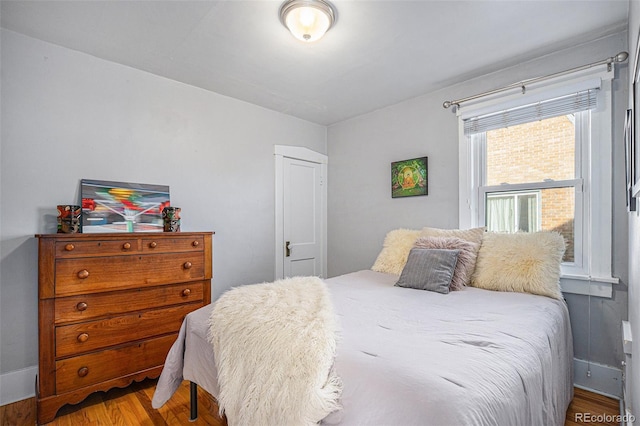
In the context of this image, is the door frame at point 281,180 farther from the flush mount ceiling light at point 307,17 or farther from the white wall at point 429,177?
the flush mount ceiling light at point 307,17

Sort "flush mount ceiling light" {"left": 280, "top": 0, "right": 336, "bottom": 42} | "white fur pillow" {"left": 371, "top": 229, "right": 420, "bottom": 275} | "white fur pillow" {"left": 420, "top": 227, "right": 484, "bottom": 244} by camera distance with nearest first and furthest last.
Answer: "flush mount ceiling light" {"left": 280, "top": 0, "right": 336, "bottom": 42} < "white fur pillow" {"left": 420, "top": 227, "right": 484, "bottom": 244} < "white fur pillow" {"left": 371, "top": 229, "right": 420, "bottom": 275}

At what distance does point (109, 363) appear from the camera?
80.3 inches

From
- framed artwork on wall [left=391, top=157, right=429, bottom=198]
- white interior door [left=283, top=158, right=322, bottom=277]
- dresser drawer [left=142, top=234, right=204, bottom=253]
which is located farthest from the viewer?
white interior door [left=283, top=158, right=322, bottom=277]

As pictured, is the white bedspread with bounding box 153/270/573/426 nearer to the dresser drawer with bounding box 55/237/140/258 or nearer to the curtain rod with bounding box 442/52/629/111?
the dresser drawer with bounding box 55/237/140/258

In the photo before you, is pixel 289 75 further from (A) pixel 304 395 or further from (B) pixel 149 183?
(A) pixel 304 395

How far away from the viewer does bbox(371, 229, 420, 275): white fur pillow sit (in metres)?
2.69

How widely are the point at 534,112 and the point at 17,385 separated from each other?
14.0 ft

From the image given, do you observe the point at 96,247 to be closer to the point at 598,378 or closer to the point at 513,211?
the point at 513,211

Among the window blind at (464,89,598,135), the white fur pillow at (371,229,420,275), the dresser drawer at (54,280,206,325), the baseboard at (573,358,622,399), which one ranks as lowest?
the baseboard at (573,358,622,399)

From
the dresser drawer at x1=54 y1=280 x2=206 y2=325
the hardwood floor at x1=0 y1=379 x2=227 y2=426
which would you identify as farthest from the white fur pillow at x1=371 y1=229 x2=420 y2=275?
the hardwood floor at x1=0 y1=379 x2=227 y2=426

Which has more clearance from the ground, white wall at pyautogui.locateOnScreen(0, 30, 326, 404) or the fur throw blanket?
white wall at pyautogui.locateOnScreen(0, 30, 326, 404)

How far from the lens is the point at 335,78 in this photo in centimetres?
274

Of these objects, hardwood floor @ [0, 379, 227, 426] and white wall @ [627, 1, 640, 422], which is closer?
white wall @ [627, 1, 640, 422]

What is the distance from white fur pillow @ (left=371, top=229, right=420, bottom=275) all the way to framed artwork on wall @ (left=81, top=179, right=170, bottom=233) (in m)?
1.96
